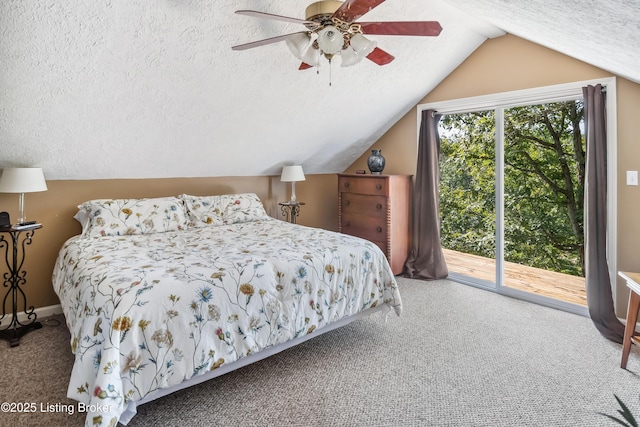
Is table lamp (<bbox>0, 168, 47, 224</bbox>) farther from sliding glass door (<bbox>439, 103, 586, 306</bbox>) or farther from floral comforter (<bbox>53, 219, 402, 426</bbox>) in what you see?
sliding glass door (<bbox>439, 103, 586, 306</bbox>)

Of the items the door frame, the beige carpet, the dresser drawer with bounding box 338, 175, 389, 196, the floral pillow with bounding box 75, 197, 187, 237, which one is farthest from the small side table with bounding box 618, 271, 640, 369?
the floral pillow with bounding box 75, 197, 187, 237

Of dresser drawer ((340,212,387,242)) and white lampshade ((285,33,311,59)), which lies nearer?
white lampshade ((285,33,311,59))

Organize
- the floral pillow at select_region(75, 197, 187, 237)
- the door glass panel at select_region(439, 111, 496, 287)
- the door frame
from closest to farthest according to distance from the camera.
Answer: the door frame, the floral pillow at select_region(75, 197, 187, 237), the door glass panel at select_region(439, 111, 496, 287)

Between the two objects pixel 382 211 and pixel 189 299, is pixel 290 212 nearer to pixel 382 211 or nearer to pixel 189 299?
pixel 382 211

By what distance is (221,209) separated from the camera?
3783 mm

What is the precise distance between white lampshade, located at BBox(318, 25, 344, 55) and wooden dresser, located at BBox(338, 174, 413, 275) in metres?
2.27

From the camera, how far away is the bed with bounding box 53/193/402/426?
1.74 meters

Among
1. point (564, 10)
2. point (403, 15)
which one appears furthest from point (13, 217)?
point (564, 10)

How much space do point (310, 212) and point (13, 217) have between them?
3.05 metres

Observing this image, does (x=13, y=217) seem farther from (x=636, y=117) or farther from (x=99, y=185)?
(x=636, y=117)

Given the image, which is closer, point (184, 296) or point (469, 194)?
point (184, 296)

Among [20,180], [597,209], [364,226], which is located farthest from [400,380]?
[20,180]

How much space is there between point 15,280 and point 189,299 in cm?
199

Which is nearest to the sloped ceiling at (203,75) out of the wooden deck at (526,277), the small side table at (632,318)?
the small side table at (632,318)
